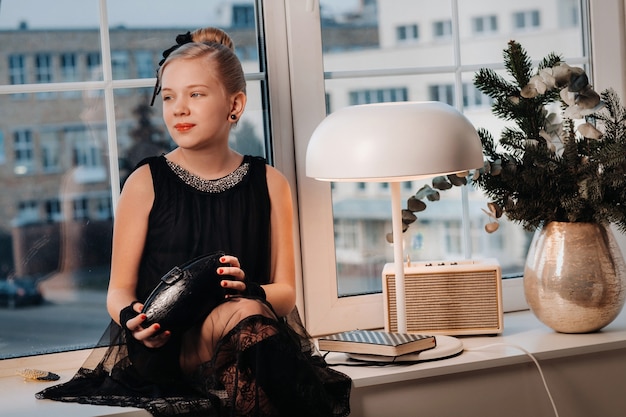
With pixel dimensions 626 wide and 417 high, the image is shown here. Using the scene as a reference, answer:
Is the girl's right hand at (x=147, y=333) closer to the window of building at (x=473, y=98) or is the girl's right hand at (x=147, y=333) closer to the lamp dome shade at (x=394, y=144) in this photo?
the lamp dome shade at (x=394, y=144)

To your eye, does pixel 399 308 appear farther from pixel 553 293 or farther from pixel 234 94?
pixel 234 94

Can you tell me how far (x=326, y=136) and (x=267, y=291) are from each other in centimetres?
37

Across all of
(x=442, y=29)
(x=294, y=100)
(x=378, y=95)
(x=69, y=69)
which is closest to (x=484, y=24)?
(x=442, y=29)

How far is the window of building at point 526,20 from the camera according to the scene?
268 centimetres

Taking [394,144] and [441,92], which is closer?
[394,144]

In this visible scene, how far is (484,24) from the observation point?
2635mm

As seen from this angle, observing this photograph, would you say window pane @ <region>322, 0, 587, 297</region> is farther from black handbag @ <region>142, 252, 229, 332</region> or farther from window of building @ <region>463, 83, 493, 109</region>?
black handbag @ <region>142, 252, 229, 332</region>

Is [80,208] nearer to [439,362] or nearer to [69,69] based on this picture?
[69,69]

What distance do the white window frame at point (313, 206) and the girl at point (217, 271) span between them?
242mm

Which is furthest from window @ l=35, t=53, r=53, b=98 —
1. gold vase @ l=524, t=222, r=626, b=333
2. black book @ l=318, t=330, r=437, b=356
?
gold vase @ l=524, t=222, r=626, b=333

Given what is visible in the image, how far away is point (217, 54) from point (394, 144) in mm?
448

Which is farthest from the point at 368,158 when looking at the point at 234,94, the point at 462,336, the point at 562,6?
the point at 562,6

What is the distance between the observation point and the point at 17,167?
2.29m

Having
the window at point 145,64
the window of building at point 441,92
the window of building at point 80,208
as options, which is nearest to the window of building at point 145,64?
the window at point 145,64
